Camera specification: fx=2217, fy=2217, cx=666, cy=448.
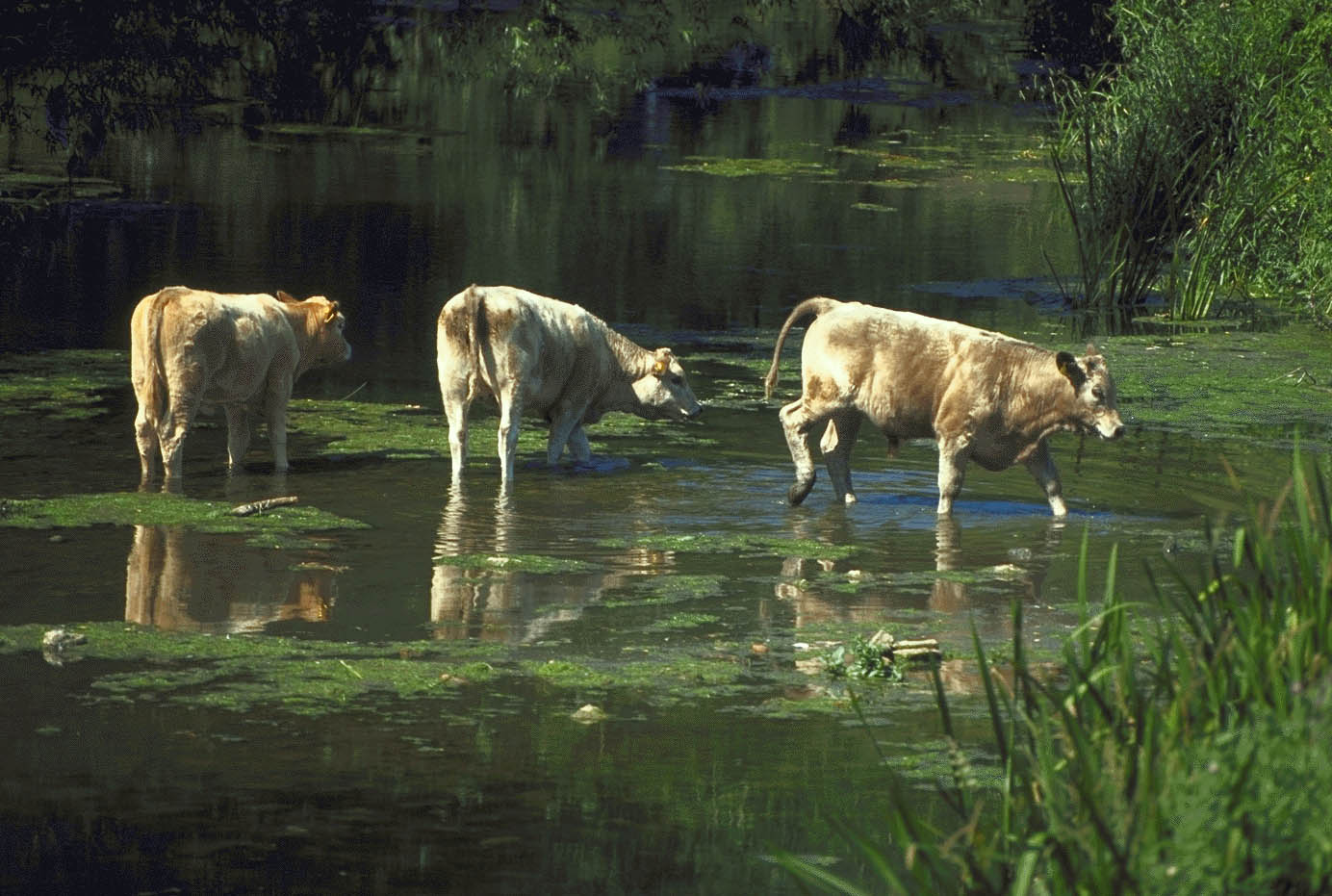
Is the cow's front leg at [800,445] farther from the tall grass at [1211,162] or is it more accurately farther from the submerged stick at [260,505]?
the tall grass at [1211,162]

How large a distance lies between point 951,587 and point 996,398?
2.35m

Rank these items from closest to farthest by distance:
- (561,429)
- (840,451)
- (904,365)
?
(904,365) < (840,451) < (561,429)

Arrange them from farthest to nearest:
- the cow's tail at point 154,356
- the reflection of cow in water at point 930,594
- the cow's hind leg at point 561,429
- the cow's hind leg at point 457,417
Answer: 1. the cow's hind leg at point 561,429
2. the cow's hind leg at point 457,417
3. the cow's tail at point 154,356
4. the reflection of cow in water at point 930,594

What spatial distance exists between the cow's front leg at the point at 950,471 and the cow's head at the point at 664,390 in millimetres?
2595

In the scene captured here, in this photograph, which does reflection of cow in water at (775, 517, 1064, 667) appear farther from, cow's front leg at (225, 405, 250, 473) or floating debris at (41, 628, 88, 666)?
cow's front leg at (225, 405, 250, 473)

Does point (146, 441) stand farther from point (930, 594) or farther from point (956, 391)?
→ point (930, 594)

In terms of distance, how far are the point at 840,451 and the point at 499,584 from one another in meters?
3.57

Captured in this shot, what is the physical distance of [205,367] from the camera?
13.4m

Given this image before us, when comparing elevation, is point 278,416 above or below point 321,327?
below

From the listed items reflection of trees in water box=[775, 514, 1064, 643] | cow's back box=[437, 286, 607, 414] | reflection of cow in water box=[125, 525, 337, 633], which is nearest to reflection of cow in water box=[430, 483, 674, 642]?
reflection of cow in water box=[125, 525, 337, 633]

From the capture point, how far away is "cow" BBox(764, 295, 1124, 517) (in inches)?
516

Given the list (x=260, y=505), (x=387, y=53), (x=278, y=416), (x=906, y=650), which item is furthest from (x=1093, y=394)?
(x=387, y=53)

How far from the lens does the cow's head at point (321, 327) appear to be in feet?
48.6

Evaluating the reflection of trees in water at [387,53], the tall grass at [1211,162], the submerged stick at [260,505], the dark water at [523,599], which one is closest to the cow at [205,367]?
the dark water at [523,599]
